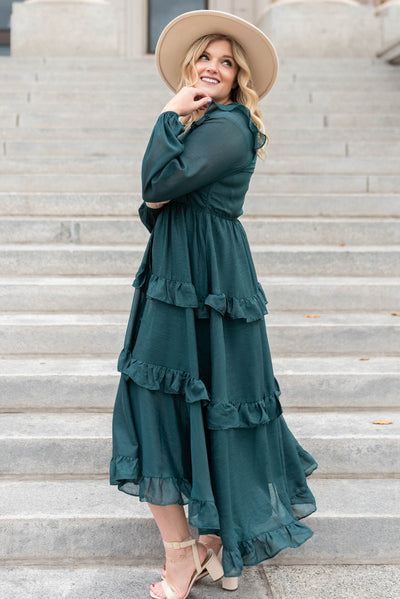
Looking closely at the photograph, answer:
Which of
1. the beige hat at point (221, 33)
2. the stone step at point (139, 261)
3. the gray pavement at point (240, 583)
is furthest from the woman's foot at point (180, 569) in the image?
the stone step at point (139, 261)

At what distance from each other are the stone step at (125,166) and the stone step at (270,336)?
2.24 meters

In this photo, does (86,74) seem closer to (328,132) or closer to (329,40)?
(328,132)

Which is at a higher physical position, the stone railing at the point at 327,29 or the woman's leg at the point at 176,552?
the stone railing at the point at 327,29

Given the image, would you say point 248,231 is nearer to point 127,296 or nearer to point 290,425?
point 127,296

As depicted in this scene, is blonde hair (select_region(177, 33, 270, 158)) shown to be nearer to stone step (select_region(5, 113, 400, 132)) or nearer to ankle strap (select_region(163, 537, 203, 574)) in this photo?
ankle strap (select_region(163, 537, 203, 574))

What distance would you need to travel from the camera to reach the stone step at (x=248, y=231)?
5320mm

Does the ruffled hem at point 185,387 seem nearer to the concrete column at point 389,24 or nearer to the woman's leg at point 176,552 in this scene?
the woman's leg at point 176,552

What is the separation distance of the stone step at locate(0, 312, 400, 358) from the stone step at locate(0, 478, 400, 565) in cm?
129

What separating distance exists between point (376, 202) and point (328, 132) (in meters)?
1.95

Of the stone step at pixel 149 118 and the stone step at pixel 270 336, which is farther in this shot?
the stone step at pixel 149 118

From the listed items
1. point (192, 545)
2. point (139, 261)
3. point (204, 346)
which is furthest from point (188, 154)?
point (139, 261)

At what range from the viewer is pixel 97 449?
3.47m

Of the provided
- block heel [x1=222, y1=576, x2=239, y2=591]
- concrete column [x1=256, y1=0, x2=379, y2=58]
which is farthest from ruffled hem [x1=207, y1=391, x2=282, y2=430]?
concrete column [x1=256, y1=0, x2=379, y2=58]

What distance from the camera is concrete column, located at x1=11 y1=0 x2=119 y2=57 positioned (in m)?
11.2
